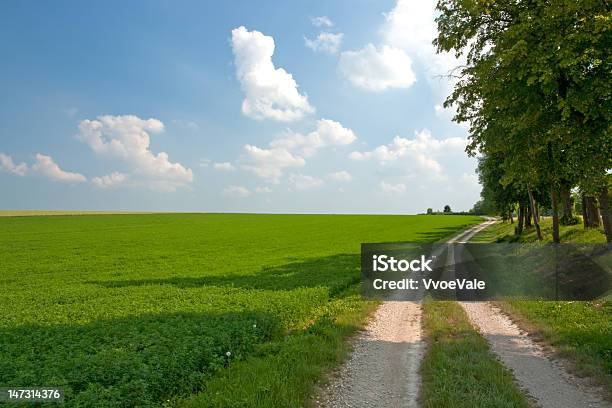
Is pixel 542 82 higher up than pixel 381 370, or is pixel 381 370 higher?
pixel 542 82

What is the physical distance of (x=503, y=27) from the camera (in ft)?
60.8

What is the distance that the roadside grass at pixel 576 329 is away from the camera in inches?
393

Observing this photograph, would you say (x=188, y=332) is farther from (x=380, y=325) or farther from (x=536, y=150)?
(x=536, y=150)

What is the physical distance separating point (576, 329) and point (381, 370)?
7023 mm

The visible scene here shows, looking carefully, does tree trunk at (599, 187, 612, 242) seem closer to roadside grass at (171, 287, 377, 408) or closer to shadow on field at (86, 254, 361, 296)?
roadside grass at (171, 287, 377, 408)

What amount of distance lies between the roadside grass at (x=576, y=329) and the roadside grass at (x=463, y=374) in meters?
1.90

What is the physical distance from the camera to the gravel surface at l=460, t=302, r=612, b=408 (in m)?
8.52

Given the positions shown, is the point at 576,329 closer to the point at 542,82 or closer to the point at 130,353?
the point at 542,82

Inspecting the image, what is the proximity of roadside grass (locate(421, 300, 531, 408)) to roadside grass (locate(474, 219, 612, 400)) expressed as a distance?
190 cm

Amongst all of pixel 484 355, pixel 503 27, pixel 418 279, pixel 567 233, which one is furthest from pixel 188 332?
pixel 567 233

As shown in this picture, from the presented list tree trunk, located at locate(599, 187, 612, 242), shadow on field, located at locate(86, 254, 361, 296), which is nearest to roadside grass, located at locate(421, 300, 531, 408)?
shadow on field, located at locate(86, 254, 361, 296)

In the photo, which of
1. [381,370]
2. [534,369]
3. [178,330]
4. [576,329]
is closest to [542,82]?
[576,329]

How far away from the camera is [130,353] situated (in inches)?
412

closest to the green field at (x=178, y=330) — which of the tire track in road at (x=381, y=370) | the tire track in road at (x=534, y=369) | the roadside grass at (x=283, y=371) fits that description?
the roadside grass at (x=283, y=371)
